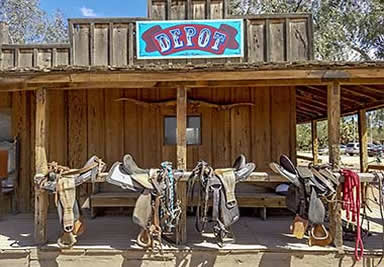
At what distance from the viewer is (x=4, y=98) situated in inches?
260

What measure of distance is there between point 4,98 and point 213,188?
14.2 ft

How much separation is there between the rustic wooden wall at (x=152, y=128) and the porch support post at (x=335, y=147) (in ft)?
5.66

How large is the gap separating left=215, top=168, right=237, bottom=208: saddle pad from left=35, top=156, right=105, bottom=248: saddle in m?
1.47

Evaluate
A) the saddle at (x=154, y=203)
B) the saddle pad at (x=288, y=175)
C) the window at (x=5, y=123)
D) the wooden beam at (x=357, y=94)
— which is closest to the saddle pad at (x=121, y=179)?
the saddle at (x=154, y=203)

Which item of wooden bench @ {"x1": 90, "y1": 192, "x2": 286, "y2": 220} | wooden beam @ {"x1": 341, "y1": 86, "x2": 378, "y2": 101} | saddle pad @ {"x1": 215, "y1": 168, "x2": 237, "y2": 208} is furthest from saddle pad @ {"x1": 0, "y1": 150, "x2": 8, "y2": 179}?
wooden beam @ {"x1": 341, "y1": 86, "x2": 378, "y2": 101}

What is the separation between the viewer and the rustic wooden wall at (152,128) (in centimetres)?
632

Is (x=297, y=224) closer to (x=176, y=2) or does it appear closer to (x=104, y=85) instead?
(x=104, y=85)

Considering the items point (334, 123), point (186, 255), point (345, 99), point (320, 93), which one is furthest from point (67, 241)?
point (345, 99)

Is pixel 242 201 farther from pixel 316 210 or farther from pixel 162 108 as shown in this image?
pixel 162 108

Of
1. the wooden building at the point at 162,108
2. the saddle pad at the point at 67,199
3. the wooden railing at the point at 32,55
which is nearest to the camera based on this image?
the saddle pad at the point at 67,199

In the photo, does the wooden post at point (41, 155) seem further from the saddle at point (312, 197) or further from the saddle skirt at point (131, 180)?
the saddle at point (312, 197)

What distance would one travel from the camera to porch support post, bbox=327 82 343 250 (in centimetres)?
441

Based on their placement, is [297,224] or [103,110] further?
[103,110]

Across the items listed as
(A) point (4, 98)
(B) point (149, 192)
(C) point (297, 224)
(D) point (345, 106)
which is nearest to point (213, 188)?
(B) point (149, 192)
